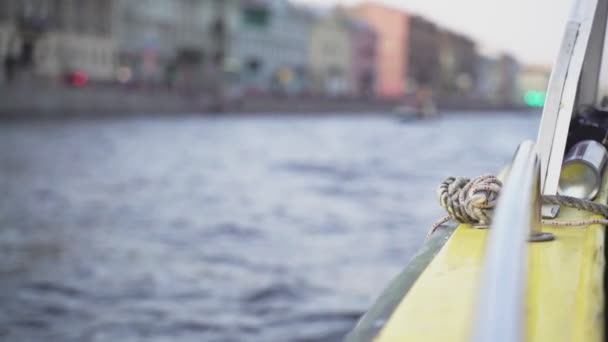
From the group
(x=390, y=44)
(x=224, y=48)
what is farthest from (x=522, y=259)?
(x=390, y=44)

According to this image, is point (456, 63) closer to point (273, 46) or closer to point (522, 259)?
point (273, 46)

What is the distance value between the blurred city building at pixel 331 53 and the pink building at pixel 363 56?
1062 millimetres

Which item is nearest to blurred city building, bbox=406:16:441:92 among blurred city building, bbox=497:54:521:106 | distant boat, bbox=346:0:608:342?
blurred city building, bbox=497:54:521:106

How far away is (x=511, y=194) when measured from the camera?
40.0 inches

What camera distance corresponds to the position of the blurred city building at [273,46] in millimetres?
50000

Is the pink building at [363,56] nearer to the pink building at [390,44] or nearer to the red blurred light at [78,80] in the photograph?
the pink building at [390,44]

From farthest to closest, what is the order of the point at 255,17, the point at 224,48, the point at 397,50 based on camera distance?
the point at 397,50, the point at 255,17, the point at 224,48

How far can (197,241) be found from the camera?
280 inches

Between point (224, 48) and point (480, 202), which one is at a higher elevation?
point (480, 202)

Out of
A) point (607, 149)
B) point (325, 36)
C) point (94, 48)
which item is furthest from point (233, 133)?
point (325, 36)

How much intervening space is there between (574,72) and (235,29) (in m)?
47.8

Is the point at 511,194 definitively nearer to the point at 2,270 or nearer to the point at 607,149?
the point at 607,149

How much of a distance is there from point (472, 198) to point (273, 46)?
51.8m

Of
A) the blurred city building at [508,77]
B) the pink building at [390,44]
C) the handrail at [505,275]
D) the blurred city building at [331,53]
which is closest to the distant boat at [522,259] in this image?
the handrail at [505,275]
